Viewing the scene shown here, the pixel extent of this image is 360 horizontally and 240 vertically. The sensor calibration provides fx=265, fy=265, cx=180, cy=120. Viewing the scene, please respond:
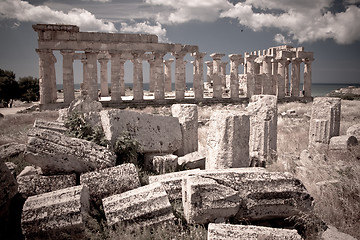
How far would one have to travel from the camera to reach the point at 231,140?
213 inches

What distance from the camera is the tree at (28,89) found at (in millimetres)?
35925

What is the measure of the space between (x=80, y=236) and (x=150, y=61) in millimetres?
28654

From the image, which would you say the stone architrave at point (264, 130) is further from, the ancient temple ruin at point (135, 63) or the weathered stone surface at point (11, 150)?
the ancient temple ruin at point (135, 63)

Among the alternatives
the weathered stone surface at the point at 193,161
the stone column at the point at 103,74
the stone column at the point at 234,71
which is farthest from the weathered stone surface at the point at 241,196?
the stone column at the point at 103,74

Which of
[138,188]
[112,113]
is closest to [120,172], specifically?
[138,188]

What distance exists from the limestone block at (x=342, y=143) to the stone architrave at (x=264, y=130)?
2109mm

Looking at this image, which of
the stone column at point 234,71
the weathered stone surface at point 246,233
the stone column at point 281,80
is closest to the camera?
the weathered stone surface at point 246,233

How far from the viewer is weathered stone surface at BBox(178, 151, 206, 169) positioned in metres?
6.40

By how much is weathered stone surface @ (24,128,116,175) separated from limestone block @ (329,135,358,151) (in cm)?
A: 659

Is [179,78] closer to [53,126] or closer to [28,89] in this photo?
[53,126]

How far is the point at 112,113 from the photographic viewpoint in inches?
240

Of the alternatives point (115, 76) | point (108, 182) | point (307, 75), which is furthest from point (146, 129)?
point (307, 75)

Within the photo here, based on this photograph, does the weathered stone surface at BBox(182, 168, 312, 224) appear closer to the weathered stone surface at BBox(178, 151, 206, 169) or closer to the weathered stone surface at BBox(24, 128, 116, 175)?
the weathered stone surface at BBox(24, 128, 116, 175)

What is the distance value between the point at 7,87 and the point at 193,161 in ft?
112
